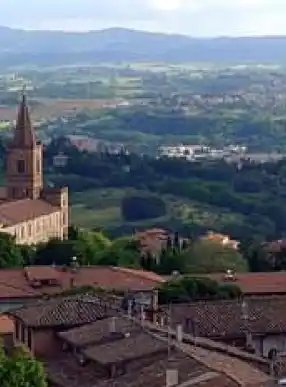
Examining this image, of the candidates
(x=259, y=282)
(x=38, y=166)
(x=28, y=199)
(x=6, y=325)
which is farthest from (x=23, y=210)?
(x=6, y=325)

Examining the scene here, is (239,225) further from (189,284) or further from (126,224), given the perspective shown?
(189,284)

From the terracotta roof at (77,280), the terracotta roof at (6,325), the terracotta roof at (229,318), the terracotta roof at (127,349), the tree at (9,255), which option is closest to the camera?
the terracotta roof at (127,349)

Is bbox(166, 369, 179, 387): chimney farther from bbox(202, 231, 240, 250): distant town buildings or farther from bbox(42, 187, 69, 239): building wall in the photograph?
bbox(42, 187, 69, 239): building wall

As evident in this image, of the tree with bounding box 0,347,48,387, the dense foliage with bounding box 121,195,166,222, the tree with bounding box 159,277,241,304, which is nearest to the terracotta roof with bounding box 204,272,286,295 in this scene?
the tree with bounding box 159,277,241,304

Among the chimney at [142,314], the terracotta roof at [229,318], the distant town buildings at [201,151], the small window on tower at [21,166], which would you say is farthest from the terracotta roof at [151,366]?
the distant town buildings at [201,151]

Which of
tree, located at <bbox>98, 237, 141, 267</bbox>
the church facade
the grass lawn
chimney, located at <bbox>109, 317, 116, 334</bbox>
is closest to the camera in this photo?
chimney, located at <bbox>109, 317, 116, 334</bbox>

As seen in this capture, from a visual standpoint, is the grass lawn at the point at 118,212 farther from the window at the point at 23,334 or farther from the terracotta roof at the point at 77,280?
the window at the point at 23,334

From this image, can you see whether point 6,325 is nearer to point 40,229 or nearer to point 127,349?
point 127,349
